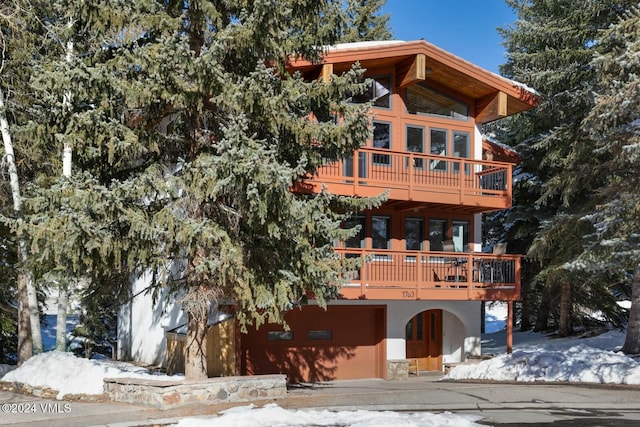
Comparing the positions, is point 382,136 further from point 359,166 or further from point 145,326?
point 145,326

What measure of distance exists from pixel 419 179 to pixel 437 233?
2.38m

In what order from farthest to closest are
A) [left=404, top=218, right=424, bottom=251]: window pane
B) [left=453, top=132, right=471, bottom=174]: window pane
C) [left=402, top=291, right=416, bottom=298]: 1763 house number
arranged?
1. [left=453, top=132, right=471, bottom=174]: window pane
2. [left=404, top=218, right=424, bottom=251]: window pane
3. [left=402, top=291, right=416, bottom=298]: 1763 house number

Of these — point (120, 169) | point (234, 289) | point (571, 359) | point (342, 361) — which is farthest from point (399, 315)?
point (120, 169)

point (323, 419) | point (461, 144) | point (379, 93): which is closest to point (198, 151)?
point (323, 419)

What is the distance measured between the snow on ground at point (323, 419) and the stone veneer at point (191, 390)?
3.91 ft

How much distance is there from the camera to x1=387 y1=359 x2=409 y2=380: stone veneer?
1872 centimetres

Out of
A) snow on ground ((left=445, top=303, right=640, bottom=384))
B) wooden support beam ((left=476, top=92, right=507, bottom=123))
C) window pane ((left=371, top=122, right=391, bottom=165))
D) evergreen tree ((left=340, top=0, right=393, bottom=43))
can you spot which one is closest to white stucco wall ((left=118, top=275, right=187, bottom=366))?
window pane ((left=371, top=122, right=391, bottom=165))

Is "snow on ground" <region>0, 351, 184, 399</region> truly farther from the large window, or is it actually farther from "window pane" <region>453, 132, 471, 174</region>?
"window pane" <region>453, 132, 471, 174</region>

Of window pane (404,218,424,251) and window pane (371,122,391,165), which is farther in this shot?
window pane (404,218,424,251)

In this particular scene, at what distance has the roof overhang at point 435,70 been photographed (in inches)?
720

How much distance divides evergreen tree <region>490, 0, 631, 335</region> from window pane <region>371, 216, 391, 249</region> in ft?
15.0

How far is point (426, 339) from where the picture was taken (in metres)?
20.5

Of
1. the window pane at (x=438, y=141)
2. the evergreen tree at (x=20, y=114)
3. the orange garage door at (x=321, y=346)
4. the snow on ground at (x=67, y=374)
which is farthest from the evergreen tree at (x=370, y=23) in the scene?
the snow on ground at (x=67, y=374)

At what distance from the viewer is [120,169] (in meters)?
13.0
